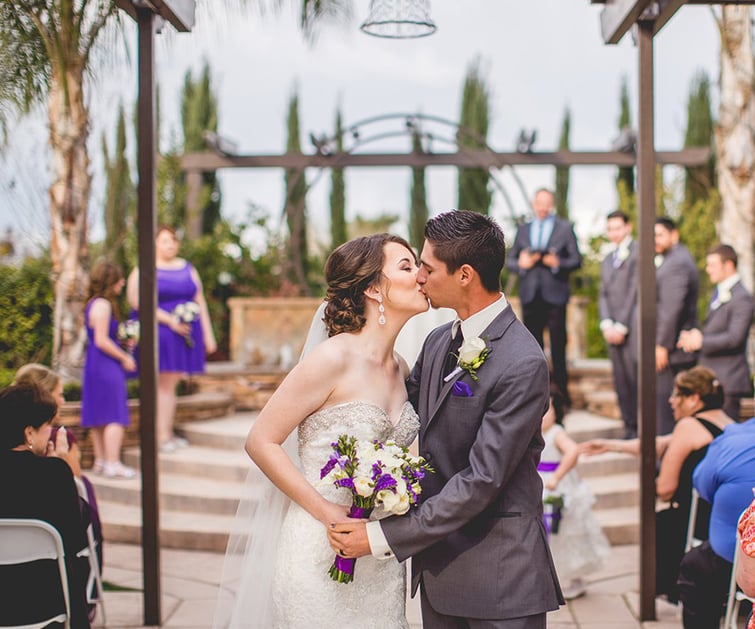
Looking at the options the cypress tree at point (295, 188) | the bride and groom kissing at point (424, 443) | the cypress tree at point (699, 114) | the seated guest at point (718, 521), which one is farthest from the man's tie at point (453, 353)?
the cypress tree at point (699, 114)

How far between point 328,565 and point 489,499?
71 centimetres

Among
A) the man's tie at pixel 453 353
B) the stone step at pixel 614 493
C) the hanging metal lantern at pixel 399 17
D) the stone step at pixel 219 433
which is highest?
the hanging metal lantern at pixel 399 17

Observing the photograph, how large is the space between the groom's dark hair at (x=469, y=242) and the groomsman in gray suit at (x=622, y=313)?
4.93 meters

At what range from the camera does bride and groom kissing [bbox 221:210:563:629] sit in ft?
8.66

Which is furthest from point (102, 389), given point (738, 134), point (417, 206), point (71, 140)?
point (417, 206)

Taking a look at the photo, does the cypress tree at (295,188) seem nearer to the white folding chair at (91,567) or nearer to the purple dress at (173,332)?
the purple dress at (173,332)

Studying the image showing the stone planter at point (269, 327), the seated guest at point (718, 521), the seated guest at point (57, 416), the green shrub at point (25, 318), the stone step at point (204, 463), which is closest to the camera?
the seated guest at point (718, 521)

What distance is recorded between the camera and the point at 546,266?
815 cm

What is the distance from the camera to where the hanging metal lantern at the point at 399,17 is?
529cm

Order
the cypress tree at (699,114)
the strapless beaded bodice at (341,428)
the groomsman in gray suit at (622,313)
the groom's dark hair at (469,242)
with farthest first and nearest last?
the cypress tree at (699,114)
the groomsman in gray suit at (622,313)
the strapless beaded bodice at (341,428)
the groom's dark hair at (469,242)

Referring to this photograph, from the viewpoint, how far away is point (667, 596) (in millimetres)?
4926

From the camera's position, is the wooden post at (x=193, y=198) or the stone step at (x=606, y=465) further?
the wooden post at (x=193, y=198)

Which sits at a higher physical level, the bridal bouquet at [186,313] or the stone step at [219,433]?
the bridal bouquet at [186,313]

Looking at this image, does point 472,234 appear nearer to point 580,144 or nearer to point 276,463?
point 276,463
